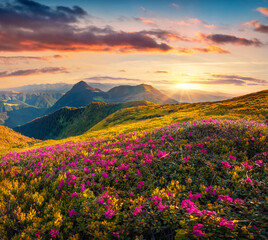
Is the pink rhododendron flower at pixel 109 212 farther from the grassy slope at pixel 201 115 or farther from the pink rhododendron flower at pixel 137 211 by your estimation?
the grassy slope at pixel 201 115

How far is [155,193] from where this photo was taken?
556 centimetres

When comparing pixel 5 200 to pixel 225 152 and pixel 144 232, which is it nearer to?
pixel 144 232

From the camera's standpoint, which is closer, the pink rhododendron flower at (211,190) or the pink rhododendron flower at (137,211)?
the pink rhododendron flower at (137,211)

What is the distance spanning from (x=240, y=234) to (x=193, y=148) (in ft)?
17.6

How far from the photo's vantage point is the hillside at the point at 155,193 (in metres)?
4.30

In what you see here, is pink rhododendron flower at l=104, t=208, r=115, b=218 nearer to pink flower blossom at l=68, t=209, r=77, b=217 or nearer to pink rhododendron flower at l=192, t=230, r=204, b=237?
pink flower blossom at l=68, t=209, r=77, b=217

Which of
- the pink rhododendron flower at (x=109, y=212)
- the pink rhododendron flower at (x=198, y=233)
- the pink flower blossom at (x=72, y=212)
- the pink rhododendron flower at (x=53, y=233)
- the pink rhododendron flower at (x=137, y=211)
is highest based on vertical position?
the pink rhododendron flower at (x=198, y=233)

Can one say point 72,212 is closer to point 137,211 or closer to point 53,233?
Answer: point 53,233

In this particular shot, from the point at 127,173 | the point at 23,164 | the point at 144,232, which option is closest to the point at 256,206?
the point at 144,232

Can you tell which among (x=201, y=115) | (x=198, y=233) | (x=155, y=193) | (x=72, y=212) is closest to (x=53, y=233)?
(x=72, y=212)

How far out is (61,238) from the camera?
471 centimetres

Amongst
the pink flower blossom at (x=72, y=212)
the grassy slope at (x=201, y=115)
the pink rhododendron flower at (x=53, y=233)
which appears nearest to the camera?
the pink rhododendron flower at (x=53, y=233)

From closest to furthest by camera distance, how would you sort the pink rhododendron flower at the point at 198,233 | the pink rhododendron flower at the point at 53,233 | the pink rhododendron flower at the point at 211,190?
the pink rhododendron flower at the point at 198,233 < the pink rhododendron flower at the point at 53,233 < the pink rhododendron flower at the point at 211,190

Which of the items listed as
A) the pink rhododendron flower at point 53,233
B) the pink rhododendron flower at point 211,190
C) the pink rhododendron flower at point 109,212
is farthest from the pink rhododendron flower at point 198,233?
the pink rhododendron flower at point 53,233
